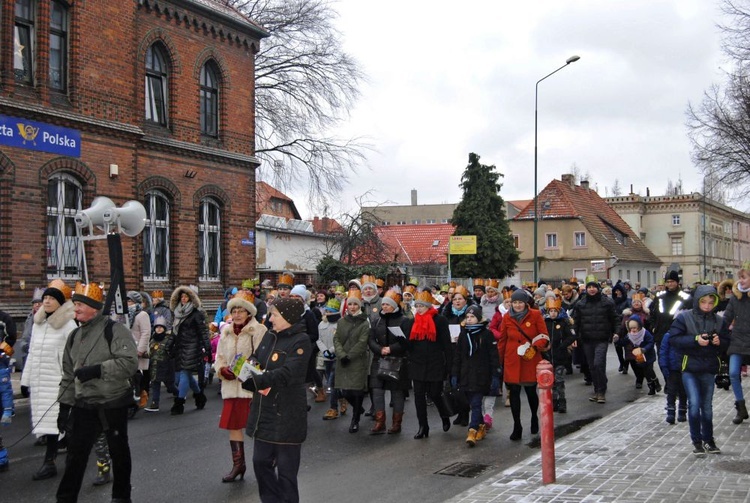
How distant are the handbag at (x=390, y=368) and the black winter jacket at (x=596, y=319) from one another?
4.33 meters

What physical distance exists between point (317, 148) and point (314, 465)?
25.8m

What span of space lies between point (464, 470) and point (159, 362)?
5694mm

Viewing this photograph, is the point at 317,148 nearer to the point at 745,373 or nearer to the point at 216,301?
the point at 216,301

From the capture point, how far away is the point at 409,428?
10742 mm

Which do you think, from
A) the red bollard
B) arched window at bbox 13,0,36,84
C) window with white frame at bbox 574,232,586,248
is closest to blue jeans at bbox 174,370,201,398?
the red bollard

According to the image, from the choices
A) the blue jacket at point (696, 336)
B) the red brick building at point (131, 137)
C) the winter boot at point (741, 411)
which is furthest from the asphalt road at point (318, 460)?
the red brick building at point (131, 137)

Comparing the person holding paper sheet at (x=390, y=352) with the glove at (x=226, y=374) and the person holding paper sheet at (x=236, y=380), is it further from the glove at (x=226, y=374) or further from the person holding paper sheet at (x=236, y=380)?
the glove at (x=226, y=374)

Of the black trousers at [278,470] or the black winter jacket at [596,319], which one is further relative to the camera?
the black winter jacket at [596,319]

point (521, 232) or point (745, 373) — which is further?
point (521, 232)

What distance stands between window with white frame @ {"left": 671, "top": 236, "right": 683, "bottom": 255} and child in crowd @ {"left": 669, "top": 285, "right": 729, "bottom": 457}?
76.4 metres

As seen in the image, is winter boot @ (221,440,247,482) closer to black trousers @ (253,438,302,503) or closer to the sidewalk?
black trousers @ (253,438,302,503)

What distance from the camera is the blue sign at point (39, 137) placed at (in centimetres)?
1717

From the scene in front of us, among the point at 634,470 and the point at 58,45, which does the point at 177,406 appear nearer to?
the point at 634,470

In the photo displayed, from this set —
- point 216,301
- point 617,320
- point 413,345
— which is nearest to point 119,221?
point 413,345
